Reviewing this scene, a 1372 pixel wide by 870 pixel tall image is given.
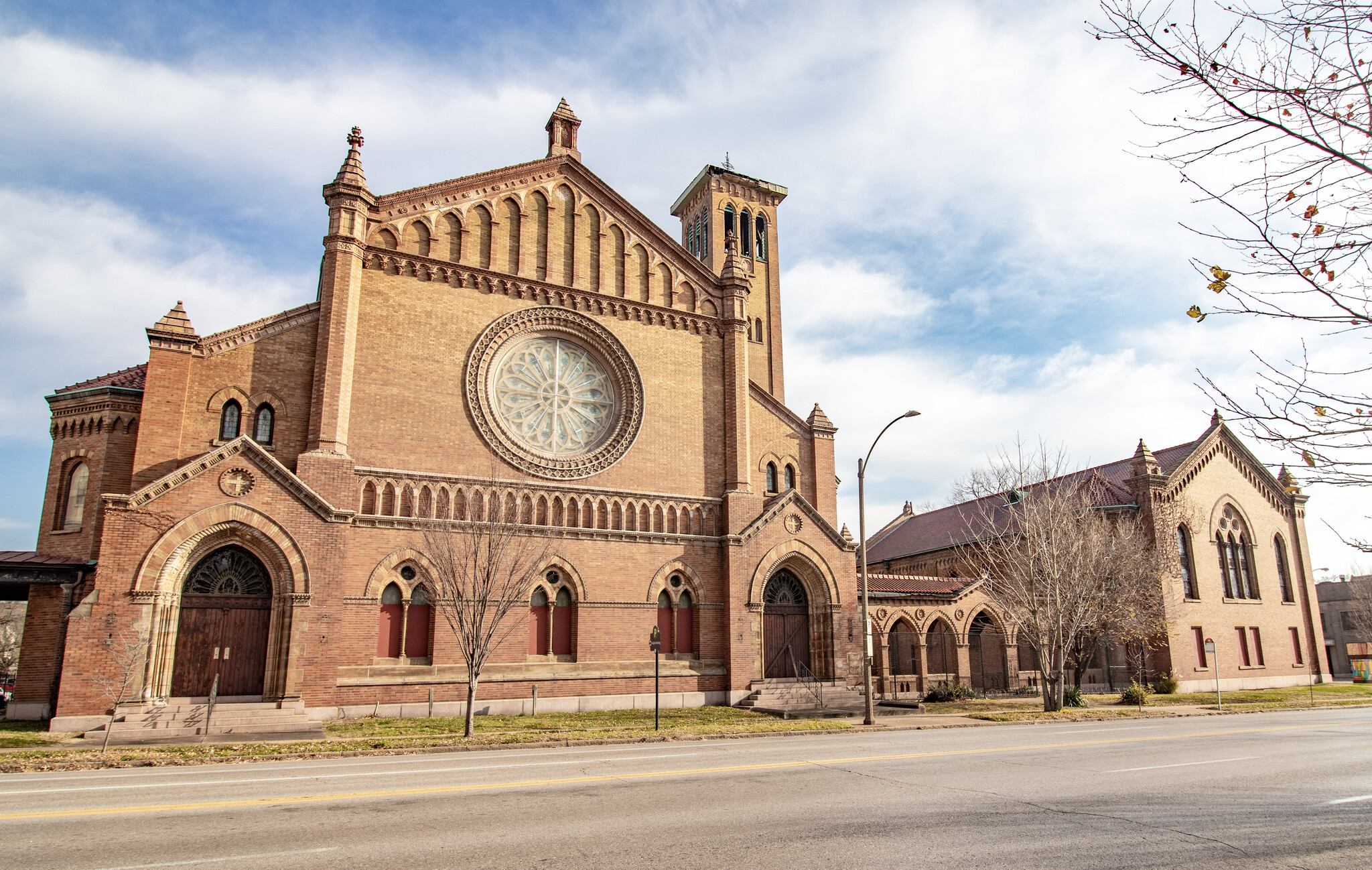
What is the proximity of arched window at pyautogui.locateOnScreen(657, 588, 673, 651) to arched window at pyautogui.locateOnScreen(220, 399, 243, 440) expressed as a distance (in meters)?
13.7

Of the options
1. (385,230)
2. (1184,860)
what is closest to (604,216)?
(385,230)

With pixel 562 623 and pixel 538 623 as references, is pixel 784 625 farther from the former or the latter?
pixel 538 623

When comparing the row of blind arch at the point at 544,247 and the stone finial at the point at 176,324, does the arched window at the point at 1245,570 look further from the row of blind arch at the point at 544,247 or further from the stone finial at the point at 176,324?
the stone finial at the point at 176,324

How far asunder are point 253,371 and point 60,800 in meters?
16.2

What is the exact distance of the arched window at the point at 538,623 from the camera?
25594 mm

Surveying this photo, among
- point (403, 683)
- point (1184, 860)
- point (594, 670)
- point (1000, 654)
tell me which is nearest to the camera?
point (1184, 860)

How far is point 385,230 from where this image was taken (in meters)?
26.3

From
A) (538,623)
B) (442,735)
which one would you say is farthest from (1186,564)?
(442,735)

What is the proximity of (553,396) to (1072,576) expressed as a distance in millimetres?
18565

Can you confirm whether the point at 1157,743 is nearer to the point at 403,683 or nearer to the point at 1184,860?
the point at 1184,860

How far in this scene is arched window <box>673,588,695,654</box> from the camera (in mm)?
27828

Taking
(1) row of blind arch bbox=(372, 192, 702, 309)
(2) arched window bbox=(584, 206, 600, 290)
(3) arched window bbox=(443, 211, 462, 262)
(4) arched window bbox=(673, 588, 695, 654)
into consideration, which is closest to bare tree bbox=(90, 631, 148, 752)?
(1) row of blind arch bbox=(372, 192, 702, 309)

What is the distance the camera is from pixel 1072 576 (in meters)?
27.7

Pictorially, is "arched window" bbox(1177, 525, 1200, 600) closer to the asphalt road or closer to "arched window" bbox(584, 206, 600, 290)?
the asphalt road
